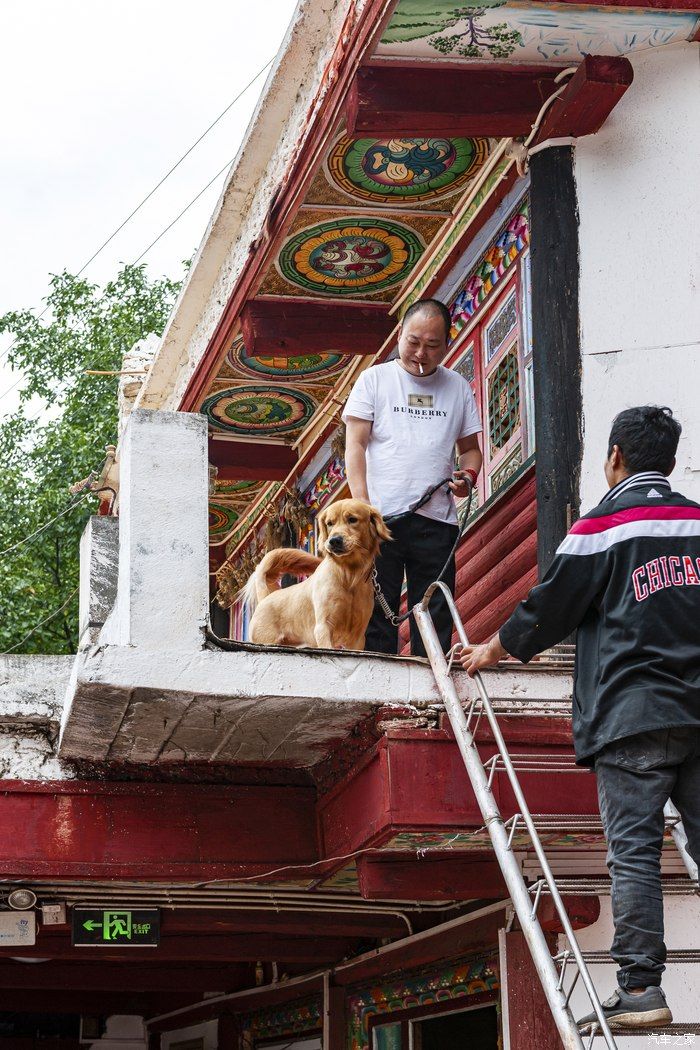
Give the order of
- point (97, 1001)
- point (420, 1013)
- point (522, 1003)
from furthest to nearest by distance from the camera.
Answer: point (97, 1001), point (420, 1013), point (522, 1003)

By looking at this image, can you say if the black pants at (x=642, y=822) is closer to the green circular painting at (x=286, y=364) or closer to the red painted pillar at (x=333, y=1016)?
the red painted pillar at (x=333, y=1016)

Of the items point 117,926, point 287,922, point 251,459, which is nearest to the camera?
point 117,926

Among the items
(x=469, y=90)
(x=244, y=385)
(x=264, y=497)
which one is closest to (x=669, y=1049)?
(x=469, y=90)

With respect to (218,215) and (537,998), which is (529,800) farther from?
(218,215)

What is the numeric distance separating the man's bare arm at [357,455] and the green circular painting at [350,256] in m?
2.16

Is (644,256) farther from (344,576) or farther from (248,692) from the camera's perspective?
(248,692)

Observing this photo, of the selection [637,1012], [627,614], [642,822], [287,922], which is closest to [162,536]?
[627,614]

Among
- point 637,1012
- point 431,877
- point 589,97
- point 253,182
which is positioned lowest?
point 637,1012

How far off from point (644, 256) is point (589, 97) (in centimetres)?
76

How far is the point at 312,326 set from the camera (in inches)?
356

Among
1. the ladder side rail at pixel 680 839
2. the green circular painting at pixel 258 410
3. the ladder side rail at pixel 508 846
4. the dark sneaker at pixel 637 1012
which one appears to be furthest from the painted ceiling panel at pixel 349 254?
the dark sneaker at pixel 637 1012

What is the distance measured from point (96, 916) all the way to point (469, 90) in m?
4.36

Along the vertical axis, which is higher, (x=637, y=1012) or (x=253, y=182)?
(x=253, y=182)

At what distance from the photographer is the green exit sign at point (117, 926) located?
6883 millimetres
